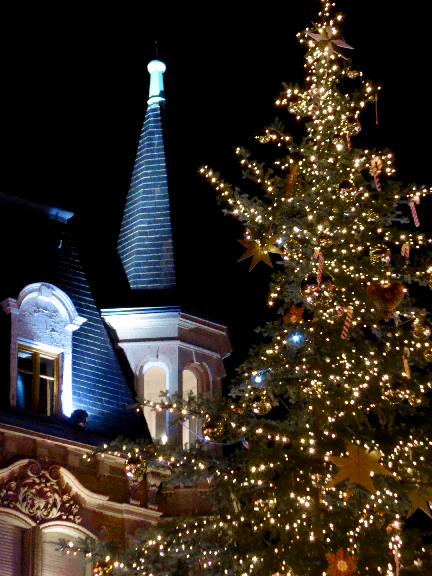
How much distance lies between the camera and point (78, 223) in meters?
22.5

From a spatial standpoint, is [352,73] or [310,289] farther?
[352,73]

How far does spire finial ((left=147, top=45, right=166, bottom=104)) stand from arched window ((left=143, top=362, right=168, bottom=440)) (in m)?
5.90

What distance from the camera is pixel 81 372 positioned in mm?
20078

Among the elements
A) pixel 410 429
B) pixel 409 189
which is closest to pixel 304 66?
pixel 409 189

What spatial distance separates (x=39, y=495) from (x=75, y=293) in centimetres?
419

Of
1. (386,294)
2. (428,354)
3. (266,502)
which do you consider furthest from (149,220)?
(266,502)

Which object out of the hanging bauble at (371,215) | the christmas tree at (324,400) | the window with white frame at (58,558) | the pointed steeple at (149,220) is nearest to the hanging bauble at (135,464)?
the christmas tree at (324,400)

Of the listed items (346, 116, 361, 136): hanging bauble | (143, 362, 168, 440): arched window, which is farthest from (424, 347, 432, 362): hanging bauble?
(143, 362, 168, 440): arched window

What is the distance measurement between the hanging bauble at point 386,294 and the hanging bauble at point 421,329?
478 mm

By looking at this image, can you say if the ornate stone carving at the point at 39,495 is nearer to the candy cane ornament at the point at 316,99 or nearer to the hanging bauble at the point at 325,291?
the hanging bauble at the point at 325,291

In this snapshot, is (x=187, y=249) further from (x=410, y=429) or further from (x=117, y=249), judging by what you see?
(x=410, y=429)

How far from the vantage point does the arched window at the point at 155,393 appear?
21.5 m

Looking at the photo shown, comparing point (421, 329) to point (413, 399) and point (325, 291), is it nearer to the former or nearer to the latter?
point (413, 399)

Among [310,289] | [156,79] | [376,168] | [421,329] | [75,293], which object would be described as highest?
[156,79]
